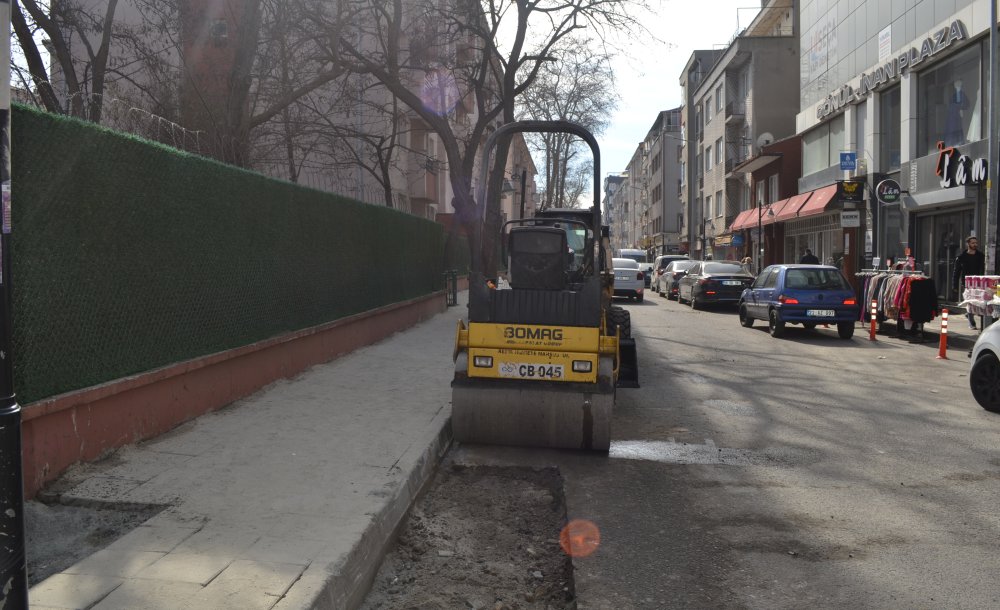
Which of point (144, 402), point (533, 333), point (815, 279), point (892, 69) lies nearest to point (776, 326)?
point (815, 279)

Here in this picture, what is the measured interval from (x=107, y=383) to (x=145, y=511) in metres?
1.44

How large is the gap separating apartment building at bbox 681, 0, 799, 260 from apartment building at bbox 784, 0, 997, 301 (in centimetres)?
899

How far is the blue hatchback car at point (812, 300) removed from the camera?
51.4ft

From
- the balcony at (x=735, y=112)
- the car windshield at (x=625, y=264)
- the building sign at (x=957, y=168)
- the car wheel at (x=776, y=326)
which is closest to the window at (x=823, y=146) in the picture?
the car windshield at (x=625, y=264)

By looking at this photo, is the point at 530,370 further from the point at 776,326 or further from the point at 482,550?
the point at 776,326

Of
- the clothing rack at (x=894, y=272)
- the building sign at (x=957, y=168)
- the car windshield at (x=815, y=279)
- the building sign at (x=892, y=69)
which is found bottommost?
the car windshield at (x=815, y=279)

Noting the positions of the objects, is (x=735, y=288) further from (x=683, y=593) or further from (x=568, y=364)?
(x=683, y=593)

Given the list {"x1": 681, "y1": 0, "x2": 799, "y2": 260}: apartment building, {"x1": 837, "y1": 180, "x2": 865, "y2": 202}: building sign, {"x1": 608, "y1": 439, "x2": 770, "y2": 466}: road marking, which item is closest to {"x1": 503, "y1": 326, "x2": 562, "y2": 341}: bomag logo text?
{"x1": 608, "y1": 439, "x2": 770, "y2": 466}: road marking

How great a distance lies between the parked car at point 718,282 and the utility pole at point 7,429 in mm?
22370

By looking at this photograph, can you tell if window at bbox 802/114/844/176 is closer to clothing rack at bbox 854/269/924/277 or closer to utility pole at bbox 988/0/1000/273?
utility pole at bbox 988/0/1000/273

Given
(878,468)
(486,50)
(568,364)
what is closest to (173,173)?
(568,364)

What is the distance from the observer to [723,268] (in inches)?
977

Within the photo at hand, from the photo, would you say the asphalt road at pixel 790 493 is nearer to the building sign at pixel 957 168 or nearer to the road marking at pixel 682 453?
the road marking at pixel 682 453

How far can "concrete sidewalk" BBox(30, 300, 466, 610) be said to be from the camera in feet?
11.1
